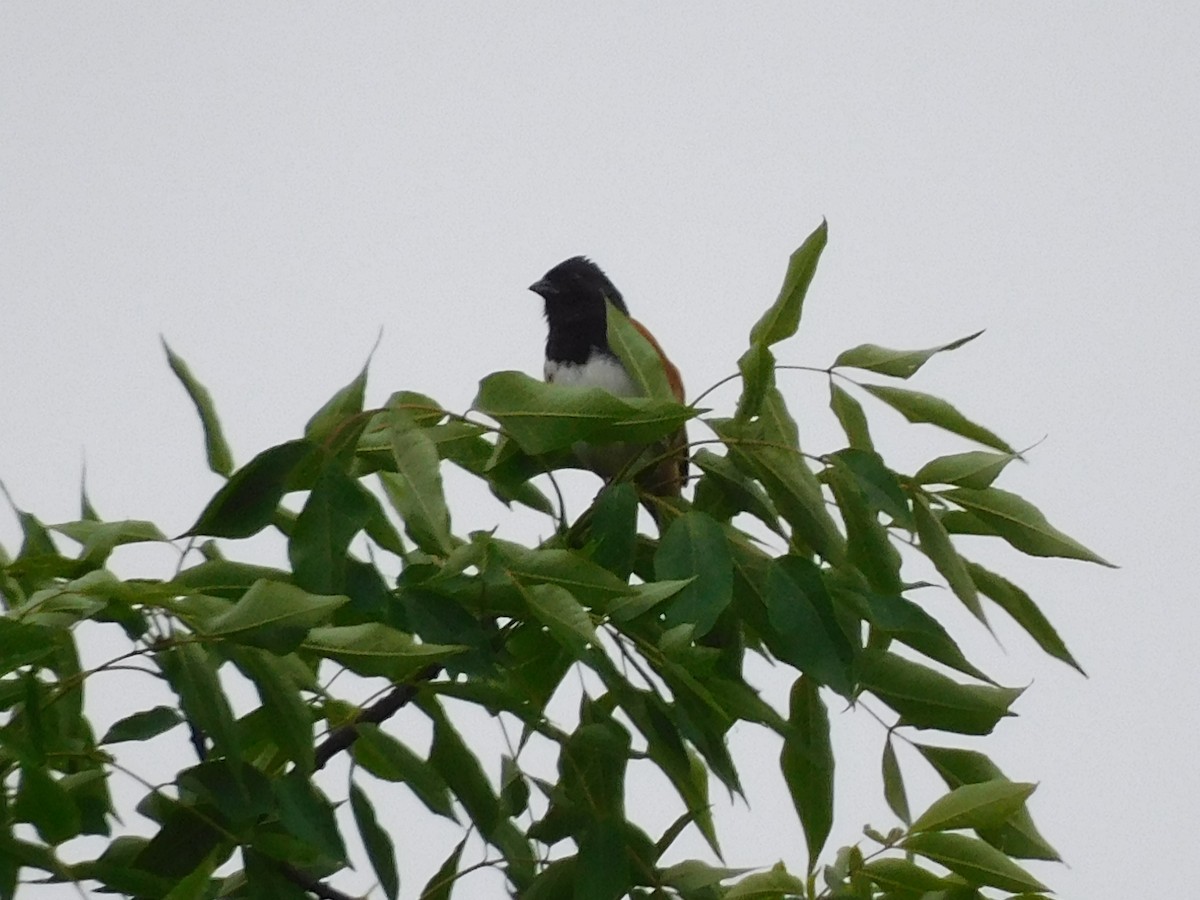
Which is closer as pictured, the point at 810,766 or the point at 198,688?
the point at 198,688

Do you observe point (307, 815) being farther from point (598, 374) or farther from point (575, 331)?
point (575, 331)

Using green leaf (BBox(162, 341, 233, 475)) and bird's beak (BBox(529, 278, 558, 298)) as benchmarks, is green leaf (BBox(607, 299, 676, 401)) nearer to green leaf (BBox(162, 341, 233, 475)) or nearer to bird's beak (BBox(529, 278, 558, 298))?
green leaf (BBox(162, 341, 233, 475))

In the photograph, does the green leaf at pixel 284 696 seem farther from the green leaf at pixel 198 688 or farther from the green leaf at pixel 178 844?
the green leaf at pixel 178 844

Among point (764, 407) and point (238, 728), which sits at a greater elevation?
point (764, 407)

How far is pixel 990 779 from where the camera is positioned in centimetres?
179

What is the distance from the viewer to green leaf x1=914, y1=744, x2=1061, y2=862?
174cm

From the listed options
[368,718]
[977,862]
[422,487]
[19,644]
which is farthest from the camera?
[368,718]

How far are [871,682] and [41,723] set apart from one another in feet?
2.80

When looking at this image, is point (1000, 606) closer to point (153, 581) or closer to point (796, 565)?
point (796, 565)

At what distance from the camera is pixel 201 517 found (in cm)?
141

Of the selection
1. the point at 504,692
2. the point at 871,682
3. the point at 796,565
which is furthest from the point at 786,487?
the point at 504,692

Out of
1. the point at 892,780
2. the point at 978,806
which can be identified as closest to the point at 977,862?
the point at 978,806

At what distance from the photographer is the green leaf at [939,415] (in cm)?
167

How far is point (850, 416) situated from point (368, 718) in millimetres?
634
